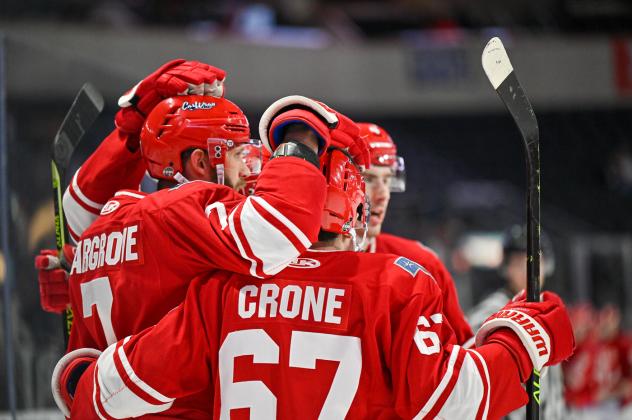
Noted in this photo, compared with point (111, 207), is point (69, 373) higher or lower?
lower

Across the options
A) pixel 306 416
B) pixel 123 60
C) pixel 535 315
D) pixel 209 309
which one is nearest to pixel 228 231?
pixel 209 309

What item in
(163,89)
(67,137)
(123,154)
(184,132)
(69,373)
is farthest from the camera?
(67,137)

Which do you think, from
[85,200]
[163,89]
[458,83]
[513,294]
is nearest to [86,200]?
[85,200]

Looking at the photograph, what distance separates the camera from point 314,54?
9.41 metres

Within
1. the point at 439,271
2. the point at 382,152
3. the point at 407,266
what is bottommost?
the point at 439,271

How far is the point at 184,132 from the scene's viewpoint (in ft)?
6.25

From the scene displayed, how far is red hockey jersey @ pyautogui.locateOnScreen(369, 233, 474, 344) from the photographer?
2.16 meters

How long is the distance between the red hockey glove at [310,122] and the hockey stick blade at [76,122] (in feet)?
2.65

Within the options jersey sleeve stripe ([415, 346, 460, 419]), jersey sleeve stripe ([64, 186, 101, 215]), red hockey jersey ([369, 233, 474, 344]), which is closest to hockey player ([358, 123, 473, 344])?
red hockey jersey ([369, 233, 474, 344])

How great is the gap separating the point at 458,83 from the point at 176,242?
842 centimetres

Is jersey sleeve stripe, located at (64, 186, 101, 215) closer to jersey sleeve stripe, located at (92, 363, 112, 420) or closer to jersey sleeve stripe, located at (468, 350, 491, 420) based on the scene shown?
jersey sleeve stripe, located at (92, 363, 112, 420)

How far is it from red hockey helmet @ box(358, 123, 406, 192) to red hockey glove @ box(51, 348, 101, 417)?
3.20 ft

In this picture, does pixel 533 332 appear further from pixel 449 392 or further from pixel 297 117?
pixel 297 117

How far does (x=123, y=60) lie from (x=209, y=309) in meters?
7.40
